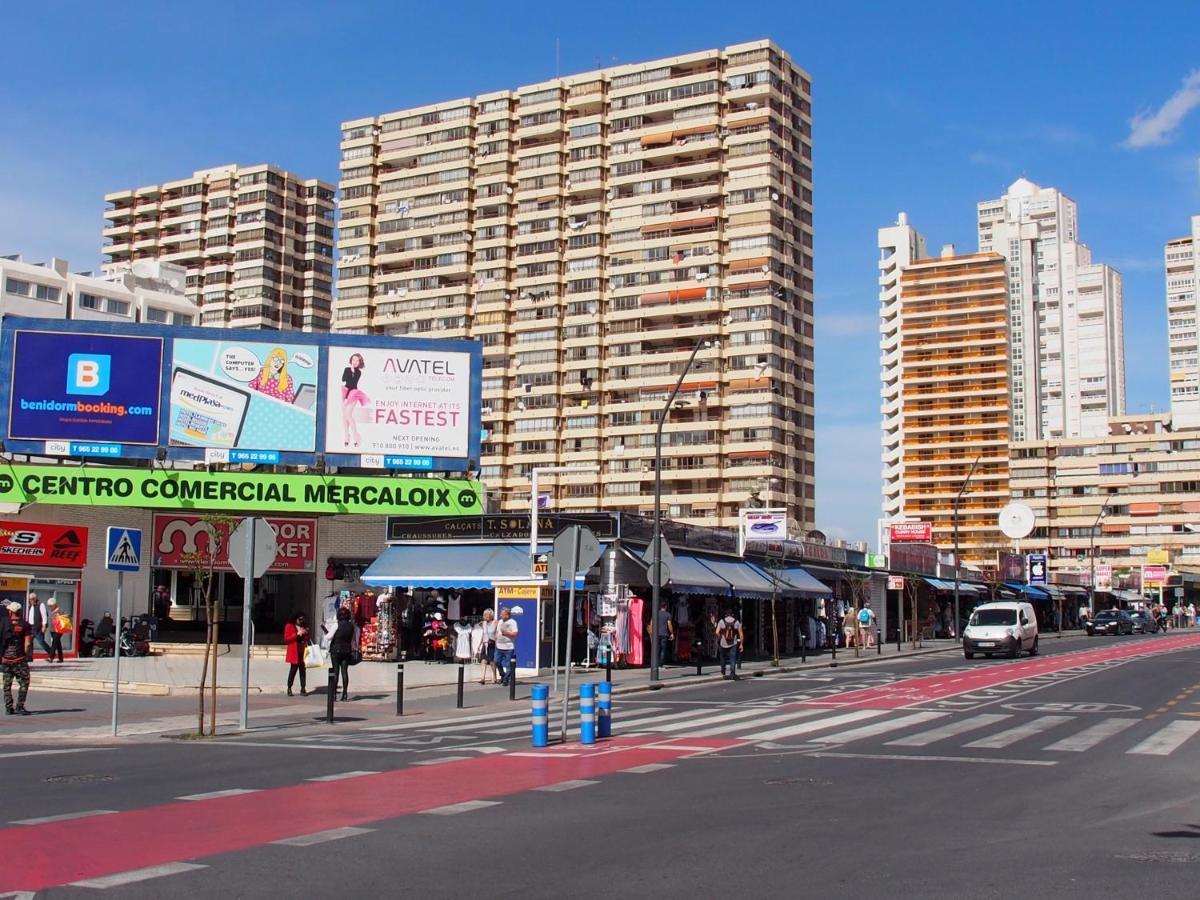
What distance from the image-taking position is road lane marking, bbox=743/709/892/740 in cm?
1795

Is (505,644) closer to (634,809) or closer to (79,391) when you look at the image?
(634,809)

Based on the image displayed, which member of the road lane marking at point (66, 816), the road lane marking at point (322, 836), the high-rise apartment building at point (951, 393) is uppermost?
the high-rise apartment building at point (951, 393)

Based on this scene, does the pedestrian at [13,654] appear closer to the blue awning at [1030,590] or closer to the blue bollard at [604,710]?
the blue bollard at [604,710]

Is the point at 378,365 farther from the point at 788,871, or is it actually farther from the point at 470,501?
the point at 788,871

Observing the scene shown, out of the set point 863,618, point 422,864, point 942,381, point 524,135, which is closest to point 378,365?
point 863,618

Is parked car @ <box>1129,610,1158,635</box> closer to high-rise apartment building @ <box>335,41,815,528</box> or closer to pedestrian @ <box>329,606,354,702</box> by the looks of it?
high-rise apartment building @ <box>335,41,815,528</box>

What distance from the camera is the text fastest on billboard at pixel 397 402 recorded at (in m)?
44.8

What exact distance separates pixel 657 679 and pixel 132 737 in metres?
13.6

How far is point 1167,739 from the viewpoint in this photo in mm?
17516

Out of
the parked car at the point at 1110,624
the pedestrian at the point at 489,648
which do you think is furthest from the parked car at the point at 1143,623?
the pedestrian at the point at 489,648

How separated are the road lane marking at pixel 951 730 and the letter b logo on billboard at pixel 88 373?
31.9 metres

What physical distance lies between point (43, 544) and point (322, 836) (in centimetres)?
3241

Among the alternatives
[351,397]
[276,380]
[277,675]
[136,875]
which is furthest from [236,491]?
[136,875]

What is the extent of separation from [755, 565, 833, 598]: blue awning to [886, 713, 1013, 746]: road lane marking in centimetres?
2116
